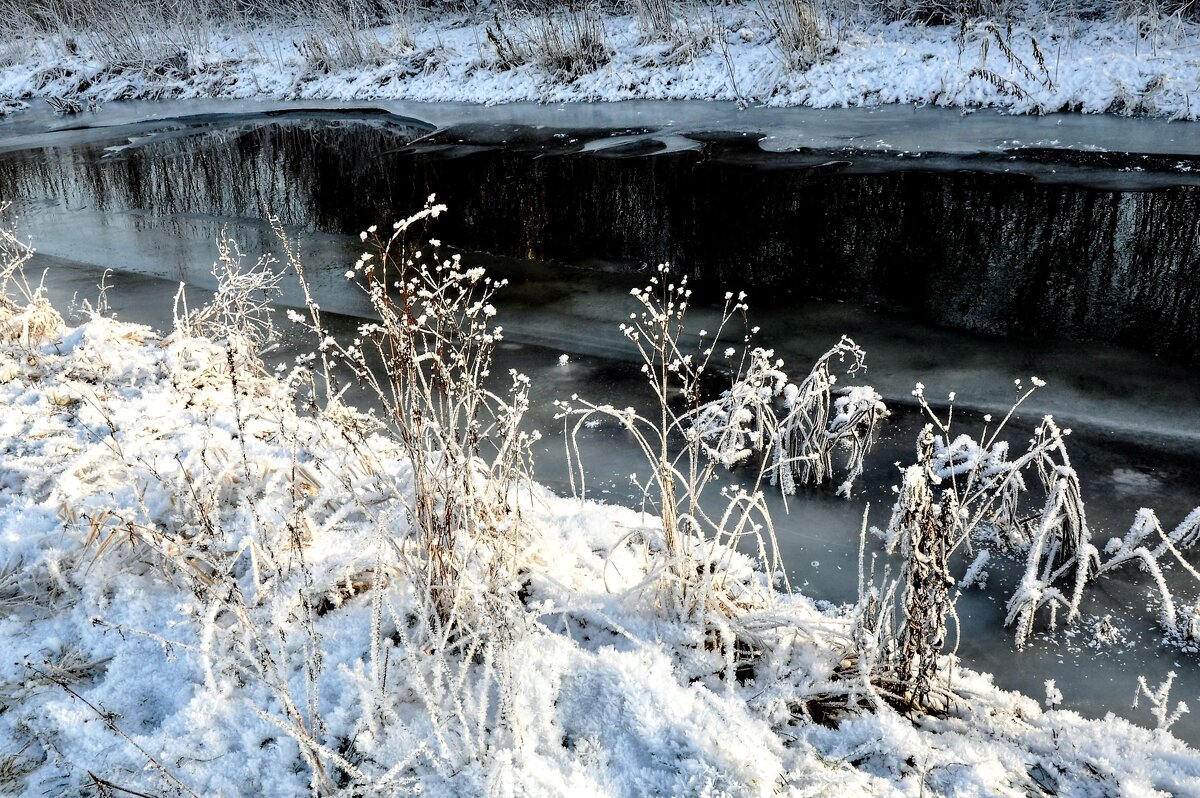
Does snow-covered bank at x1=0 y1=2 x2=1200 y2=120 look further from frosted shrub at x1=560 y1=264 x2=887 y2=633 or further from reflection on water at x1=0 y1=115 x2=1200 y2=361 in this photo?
frosted shrub at x1=560 y1=264 x2=887 y2=633

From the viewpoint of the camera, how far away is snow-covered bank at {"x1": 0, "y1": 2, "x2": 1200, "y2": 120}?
11.4 meters

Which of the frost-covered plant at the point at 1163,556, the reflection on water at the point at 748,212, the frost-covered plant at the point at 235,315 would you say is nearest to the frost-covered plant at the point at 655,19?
the reflection on water at the point at 748,212

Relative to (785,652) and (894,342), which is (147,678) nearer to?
(785,652)

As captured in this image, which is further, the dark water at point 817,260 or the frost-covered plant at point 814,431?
the frost-covered plant at point 814,431

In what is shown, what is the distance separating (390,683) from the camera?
96.1 inches

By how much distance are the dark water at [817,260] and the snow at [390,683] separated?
794mm

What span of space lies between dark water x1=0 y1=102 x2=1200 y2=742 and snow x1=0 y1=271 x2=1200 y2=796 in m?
0.79

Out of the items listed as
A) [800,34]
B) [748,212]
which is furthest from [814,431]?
[800,34]

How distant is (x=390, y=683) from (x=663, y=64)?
1436 cm

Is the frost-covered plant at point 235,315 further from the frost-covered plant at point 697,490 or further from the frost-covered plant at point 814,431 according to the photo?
the frost-covered plant at point 814,431

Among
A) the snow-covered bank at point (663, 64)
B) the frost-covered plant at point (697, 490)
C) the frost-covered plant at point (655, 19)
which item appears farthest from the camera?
the frost-covered plant at point (655, 19)

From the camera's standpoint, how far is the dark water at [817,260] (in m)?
3.95

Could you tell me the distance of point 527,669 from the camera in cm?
239

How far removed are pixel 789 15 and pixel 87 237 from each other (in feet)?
35.3
